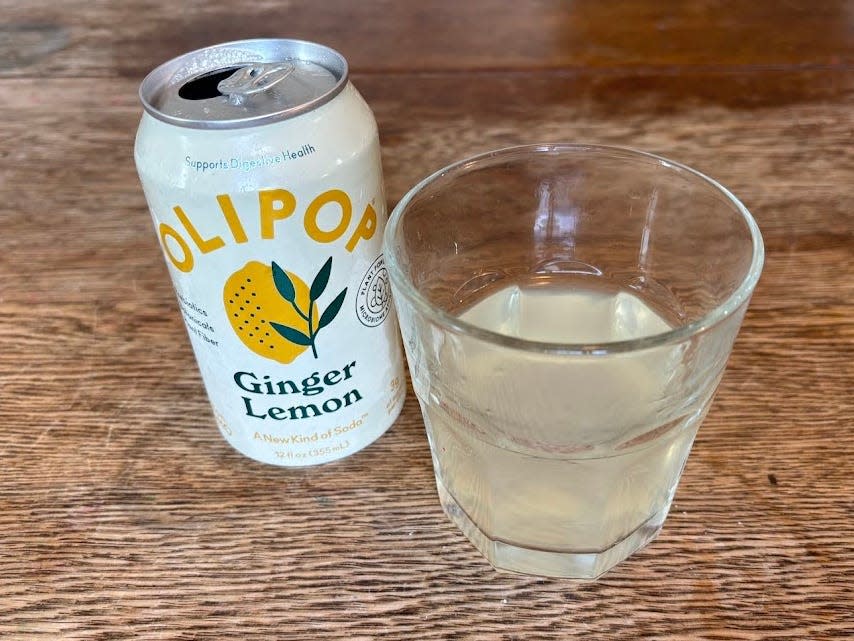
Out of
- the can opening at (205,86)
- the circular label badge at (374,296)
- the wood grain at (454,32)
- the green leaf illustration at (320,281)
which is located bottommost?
the wood grain at (454,32)

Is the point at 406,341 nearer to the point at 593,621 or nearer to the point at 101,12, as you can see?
the point at 593,621

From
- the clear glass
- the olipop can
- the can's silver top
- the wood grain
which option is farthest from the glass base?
the wood grain

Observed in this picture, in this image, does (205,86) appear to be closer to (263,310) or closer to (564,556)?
(263,310)

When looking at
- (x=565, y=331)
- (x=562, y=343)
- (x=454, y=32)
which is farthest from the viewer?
(x=454, y=32)

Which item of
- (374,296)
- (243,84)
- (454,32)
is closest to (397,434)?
(374,296)

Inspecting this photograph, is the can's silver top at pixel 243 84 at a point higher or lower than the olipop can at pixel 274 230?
higher

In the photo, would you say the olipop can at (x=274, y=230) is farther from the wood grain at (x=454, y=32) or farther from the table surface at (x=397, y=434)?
the wood grain at (x=454, y=32)

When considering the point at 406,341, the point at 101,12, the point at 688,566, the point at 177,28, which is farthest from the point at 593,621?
the point at 101,12

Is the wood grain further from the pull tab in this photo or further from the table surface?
the pull tab

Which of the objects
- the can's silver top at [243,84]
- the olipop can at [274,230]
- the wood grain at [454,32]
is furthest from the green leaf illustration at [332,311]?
the wood grain at [454,32]
